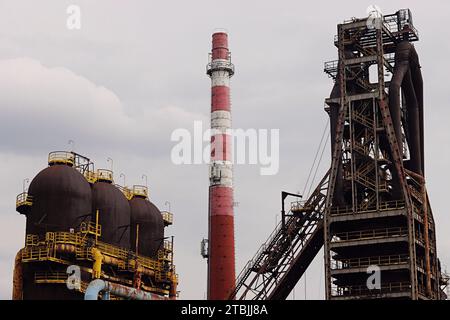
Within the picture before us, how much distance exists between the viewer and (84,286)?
2891 inches

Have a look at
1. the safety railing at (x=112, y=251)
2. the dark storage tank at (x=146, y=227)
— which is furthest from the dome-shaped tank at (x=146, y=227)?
the safety railing at (x=112, y=251)

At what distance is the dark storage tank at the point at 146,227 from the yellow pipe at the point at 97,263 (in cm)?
1133

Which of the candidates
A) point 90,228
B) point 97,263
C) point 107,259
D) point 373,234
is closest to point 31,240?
point 90,228

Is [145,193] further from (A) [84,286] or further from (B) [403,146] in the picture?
(B) [403,146]

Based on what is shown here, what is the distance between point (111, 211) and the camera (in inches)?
3182

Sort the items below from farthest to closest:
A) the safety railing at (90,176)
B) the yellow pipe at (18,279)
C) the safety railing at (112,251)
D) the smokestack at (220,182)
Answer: the smokestack at (220,182), the safety railing at (90,176), the safety railing at (112,251), the yellow pipe at (18,279)

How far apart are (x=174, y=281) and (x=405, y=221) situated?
2621cm

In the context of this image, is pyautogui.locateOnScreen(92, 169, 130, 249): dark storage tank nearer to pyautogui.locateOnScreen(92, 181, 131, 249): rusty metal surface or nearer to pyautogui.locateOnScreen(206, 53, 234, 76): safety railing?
pyautogui.locateOnScreen(92, 181, 131, 249): rusty metal surface

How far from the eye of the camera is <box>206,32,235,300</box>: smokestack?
291 feet

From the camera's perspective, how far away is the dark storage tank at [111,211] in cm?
7975

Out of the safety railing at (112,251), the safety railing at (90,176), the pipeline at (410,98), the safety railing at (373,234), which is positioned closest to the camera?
the safety railing at (373,234)

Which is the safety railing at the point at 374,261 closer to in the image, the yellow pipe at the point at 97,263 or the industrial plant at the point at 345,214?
the industrial plant at the point at 345,214
